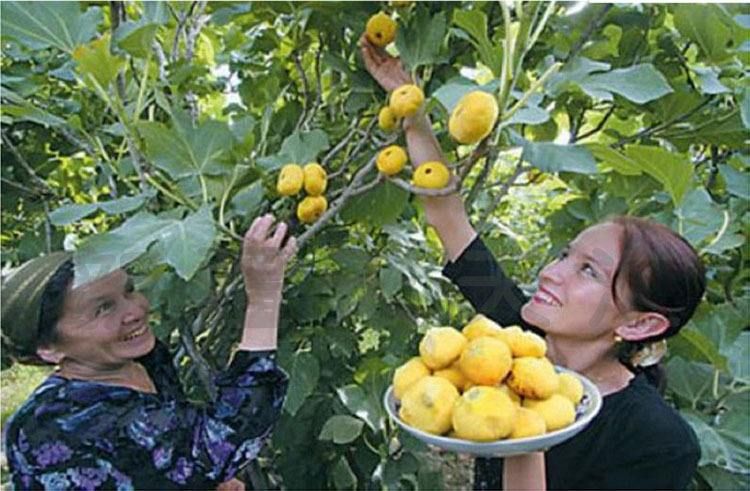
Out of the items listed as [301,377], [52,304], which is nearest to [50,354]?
[52,304]

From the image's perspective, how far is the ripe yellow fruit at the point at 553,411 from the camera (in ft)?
2.56

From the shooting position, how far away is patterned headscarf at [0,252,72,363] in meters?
1.09

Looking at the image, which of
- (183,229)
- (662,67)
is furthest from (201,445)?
(662,67)

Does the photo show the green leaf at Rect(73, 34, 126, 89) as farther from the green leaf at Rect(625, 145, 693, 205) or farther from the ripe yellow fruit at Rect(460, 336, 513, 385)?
the green leaf at Rect(625, 145, 693, 205)

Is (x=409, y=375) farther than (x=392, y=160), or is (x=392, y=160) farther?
(x=392, y=160)

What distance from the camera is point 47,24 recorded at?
38.9 inches

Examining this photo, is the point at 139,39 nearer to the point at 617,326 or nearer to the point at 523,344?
the point at 523,344

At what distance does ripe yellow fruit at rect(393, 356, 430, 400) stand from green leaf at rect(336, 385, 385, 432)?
1.87 feet

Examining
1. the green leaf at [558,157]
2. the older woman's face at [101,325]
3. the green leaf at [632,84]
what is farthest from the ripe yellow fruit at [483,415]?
the older woman's face at [101,325]

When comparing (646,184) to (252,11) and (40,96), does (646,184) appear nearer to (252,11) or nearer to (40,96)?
(252,11)

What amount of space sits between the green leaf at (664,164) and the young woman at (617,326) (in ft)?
0.22

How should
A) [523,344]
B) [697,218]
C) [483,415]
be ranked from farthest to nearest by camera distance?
[697,218]
[523,344]
[483,415]

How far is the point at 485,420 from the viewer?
73 cm

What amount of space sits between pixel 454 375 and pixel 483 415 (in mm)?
81
